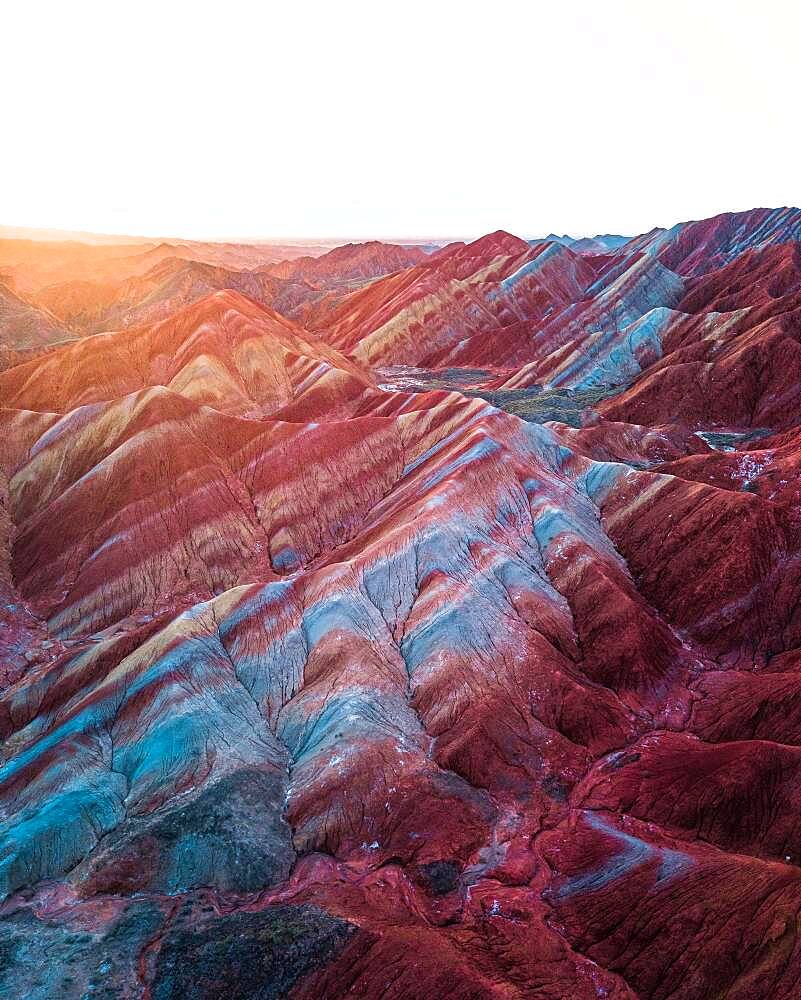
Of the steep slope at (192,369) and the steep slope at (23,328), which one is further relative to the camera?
the steep slope at (23,328)

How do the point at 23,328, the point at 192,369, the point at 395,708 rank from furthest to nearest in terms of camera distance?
Answer: the point at 23,328, the point at 192,369, the point at 395,708

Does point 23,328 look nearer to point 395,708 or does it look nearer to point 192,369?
point 192,369

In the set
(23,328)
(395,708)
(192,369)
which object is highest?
(23,328)

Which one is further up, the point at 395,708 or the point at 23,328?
the point at 23,328

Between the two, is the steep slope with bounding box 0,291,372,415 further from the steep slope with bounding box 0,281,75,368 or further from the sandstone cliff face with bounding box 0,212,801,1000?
the steep slope with bounding box 0,281,75,368

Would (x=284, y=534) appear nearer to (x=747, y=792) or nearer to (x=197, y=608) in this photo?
(x=197, y=608)

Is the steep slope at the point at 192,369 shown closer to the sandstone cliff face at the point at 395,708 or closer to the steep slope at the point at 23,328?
the sandstone cliff face at the point at 395,708

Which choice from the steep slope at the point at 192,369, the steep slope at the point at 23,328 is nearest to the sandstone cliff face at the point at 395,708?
the steep slope at the point at 192,369

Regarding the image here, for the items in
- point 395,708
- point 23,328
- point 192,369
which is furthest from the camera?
point 23,328

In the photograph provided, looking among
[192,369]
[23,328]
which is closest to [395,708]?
[192,369]
